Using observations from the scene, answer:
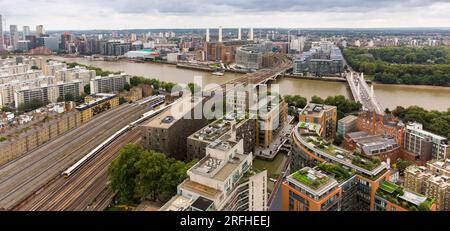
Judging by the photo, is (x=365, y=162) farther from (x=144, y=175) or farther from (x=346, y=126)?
(x=346, y=126)

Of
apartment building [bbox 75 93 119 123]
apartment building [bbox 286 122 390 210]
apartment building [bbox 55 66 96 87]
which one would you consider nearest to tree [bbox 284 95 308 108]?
apartment building [bbox 286 122 390 210]

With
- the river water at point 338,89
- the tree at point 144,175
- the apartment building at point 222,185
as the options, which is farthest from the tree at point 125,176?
the river water at point 338,89

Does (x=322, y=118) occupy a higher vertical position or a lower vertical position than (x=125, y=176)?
higher

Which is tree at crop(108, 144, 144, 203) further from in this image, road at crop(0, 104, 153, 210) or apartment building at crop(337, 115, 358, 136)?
apartment building at crop(337, 115, 358, 136)

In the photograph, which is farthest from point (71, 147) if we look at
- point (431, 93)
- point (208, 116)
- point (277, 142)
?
point (431, 93)

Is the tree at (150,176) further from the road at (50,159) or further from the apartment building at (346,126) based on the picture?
the apartment building at (346,126)

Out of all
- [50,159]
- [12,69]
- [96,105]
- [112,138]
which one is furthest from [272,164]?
[12,69]
